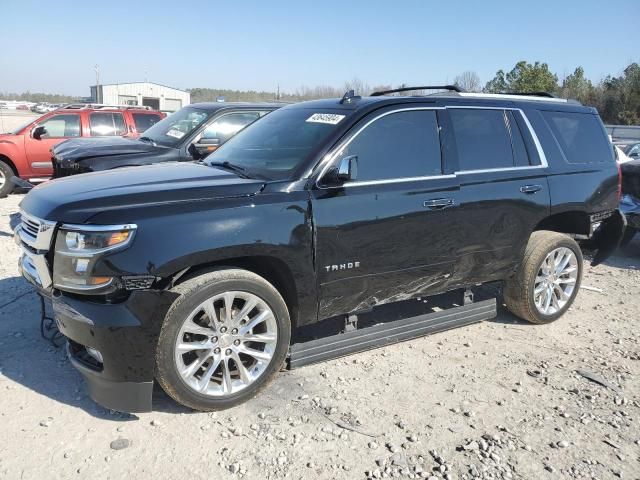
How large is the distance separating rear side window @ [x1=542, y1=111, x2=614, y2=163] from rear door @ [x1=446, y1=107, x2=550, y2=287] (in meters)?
0.39

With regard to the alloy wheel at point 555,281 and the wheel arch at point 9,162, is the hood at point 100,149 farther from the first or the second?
the alloy wheel at point 555,281

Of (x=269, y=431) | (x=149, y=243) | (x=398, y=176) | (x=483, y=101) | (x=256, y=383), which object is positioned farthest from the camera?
(x=483, y=101)

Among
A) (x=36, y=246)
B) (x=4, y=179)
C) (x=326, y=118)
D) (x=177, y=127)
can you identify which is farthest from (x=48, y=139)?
(x=326, y=118)

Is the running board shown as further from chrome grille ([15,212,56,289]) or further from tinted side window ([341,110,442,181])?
chrome grille ([15,212,56,289])

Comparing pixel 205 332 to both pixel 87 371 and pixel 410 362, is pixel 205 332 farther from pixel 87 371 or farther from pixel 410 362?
pixel 410 362

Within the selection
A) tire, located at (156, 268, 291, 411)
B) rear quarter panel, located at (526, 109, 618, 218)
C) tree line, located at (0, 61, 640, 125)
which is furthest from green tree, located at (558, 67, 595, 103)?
tire, located at (156, 268, 291, 411)

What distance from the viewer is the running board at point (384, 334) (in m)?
3.62

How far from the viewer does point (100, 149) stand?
726 centimetres

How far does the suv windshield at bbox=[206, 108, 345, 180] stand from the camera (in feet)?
12.2

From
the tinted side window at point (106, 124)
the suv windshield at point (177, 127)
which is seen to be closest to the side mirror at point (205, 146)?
the suv windshield at point (177, 127)

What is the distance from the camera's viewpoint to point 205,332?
322cm

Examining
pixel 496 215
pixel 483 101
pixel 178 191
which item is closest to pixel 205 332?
pixel 178 191

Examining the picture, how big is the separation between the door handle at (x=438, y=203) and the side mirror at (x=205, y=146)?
4008 millimetres

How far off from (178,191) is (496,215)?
8.36 ft
